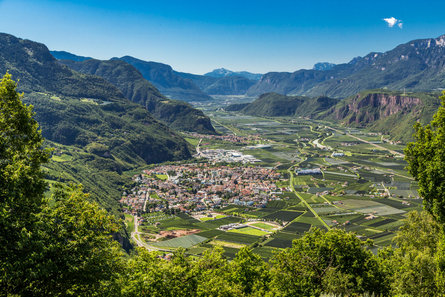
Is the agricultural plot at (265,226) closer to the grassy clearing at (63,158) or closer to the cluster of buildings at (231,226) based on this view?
the cluster of buildings at (231,226)

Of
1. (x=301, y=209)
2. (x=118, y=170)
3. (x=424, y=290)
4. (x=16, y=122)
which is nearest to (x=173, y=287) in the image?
(x=16, y=122)

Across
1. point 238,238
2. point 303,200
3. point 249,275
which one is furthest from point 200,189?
point 249,275

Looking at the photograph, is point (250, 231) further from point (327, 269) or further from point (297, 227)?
point (327, 269)

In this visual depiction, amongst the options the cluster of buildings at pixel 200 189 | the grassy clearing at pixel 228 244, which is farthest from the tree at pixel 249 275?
the cluster of buildings at pixel 200 189

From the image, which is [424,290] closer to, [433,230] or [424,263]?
[424,263]

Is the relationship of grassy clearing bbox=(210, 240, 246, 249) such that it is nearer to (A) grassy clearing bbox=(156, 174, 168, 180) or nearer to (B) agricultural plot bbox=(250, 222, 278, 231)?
(B) agricultural plot bbox=(250, 222, 278, 231)

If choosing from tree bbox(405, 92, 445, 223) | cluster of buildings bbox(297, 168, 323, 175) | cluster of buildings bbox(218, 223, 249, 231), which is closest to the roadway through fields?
cluster of buildings bbox(297, 168, 323, 175)

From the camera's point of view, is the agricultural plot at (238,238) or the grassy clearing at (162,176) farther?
the grassy clearing at (162,176)
